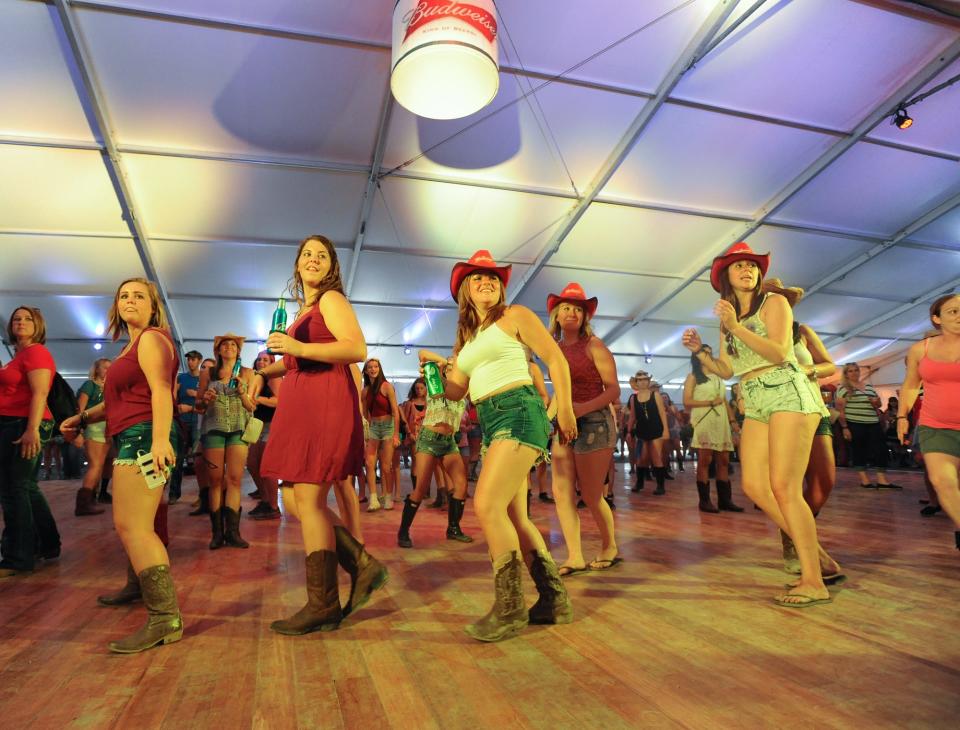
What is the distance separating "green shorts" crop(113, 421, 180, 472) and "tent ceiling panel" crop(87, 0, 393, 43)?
626 centimetres

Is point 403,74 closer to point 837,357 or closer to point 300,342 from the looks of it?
point 300,342

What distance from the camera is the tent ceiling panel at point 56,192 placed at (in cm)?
849

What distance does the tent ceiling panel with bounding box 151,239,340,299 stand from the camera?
11.1 meters

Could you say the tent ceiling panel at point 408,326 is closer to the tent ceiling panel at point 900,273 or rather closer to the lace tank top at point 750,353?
the tent ceiling panel at point 900,273

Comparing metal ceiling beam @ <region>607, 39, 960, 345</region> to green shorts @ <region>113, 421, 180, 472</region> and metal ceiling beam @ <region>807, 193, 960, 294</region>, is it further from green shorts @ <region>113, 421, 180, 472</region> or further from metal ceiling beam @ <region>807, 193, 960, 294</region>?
green shorts @ <region>113, 421, 180, 472</region>

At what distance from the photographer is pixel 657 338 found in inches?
639

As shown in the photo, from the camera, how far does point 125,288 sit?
2465mm

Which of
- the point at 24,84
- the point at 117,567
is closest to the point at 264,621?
the point at 117,567

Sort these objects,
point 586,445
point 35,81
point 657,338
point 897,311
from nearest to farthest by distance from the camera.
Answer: point 586,445 → point 35,81 → point 897,311 → point 657,338

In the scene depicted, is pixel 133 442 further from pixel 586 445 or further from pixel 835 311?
pixel 835 311

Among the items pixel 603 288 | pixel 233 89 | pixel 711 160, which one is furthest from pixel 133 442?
pixel 603 288

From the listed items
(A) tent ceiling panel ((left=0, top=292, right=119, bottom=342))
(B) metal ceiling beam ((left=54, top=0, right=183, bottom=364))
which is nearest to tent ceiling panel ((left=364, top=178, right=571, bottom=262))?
(B) metal ceiling beam ((left=54, top=0, right=183, bottom=364))

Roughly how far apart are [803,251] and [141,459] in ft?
44.5

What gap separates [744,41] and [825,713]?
8429mm
